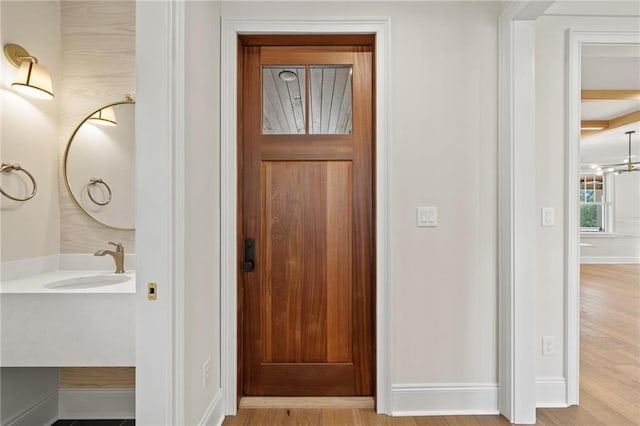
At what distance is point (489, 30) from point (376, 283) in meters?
A: 1.66

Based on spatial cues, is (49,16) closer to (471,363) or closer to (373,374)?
(373,374)

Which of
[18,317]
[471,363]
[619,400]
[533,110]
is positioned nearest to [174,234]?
[18,317]

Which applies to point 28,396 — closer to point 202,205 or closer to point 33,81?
point 202,205

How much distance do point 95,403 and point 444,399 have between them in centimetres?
204

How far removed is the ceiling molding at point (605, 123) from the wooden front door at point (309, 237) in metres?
5.06

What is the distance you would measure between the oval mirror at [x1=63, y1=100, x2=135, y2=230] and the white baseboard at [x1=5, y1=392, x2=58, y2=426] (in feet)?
3.35

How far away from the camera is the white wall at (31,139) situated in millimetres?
1754

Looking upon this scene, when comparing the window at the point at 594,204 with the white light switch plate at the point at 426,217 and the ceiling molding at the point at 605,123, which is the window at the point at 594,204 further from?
the white light switch plate at the point at 426,217

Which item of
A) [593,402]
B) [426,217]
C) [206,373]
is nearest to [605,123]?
[593,402]

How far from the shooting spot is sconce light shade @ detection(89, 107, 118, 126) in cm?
207

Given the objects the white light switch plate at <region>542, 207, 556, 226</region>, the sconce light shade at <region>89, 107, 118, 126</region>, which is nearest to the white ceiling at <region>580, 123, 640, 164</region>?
the white light switch plate at <region>542, 207, 556, 226</region>

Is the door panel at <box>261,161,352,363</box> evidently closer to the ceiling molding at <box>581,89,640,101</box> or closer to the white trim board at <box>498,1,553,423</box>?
the white trim board at <box>498,1,553,423</box>

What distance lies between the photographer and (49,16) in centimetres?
199

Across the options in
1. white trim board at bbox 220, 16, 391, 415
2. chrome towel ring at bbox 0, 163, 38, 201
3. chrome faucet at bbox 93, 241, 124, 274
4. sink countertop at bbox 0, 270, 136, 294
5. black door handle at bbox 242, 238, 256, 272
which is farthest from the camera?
black door handle at bbox 242, 238, 256, 272
